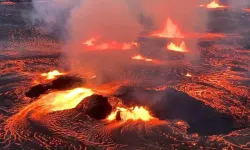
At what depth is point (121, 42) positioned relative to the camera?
35.0 m

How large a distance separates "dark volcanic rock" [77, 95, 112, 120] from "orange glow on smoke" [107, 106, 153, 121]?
459 mm

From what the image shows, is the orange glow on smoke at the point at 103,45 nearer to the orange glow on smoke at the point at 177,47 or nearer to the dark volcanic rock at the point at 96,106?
the orange glow on smoke at the point at 177,47

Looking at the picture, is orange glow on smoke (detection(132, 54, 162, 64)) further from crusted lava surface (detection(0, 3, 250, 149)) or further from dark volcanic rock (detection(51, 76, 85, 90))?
dark volcanic rock (detection(51, 76, 85, 90))

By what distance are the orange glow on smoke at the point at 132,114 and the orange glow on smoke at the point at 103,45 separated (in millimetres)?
15033

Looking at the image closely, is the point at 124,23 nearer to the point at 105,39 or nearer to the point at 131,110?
the point at 105,39

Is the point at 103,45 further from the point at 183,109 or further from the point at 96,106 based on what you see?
the point at 183,109

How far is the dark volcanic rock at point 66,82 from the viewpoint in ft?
73.4

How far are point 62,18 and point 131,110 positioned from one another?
33.4 m

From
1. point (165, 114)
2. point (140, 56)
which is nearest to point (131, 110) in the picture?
point (165, 114)

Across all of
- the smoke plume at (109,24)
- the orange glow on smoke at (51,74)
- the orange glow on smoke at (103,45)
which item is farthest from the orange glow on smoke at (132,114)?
the orange glow on smoke at (103,45)

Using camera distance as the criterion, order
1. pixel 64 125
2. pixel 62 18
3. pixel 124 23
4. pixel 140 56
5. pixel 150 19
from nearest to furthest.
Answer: pixel 64 125
pixel 140 56
pixel 124 23
pixel 62 18
pixel 150 19

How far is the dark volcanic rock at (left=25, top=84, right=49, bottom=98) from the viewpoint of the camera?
68.1ft

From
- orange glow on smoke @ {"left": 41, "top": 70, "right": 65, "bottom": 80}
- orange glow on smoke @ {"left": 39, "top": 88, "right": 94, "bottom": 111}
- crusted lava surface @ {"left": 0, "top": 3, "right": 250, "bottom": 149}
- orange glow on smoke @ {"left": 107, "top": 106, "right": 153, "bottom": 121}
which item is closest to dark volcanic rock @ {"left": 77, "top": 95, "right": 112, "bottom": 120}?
crusted lava surface @ {"left": 0, "top": 3, "right": 250, "bottom": 149}

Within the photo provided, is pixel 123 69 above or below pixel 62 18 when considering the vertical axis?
below
